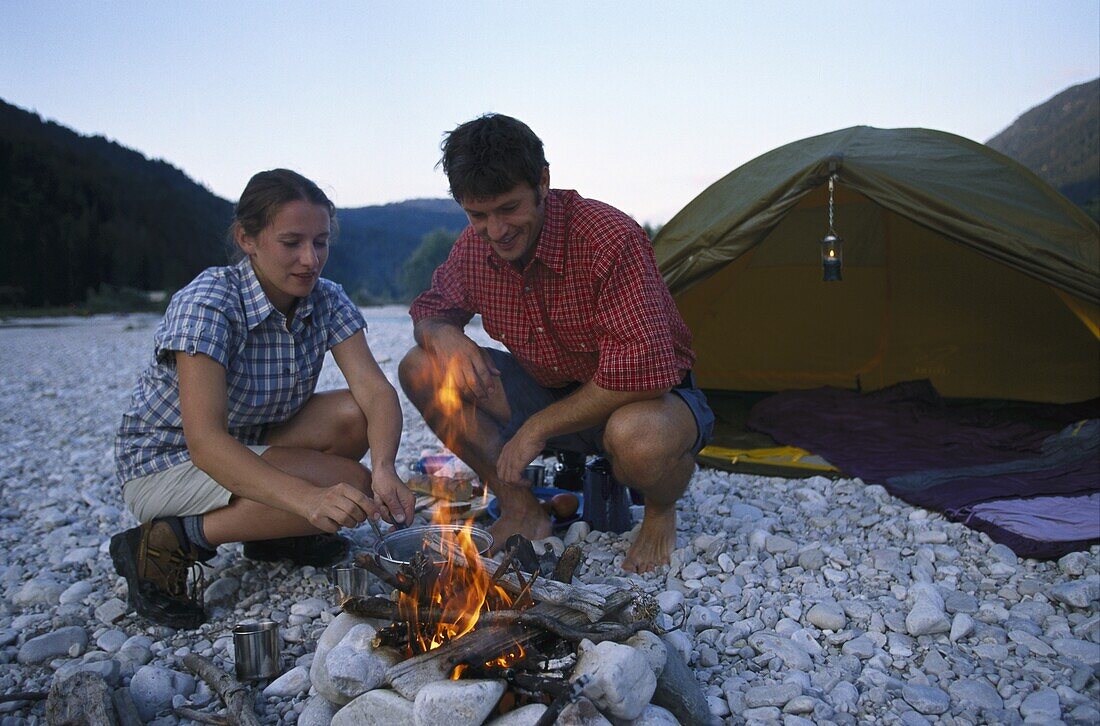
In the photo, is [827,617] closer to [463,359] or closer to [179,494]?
[463,359]

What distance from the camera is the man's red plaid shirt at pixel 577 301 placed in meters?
2.90

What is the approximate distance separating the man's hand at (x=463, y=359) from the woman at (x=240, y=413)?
316 millimetres

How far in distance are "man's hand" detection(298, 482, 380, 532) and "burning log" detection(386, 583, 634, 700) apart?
1.68ft

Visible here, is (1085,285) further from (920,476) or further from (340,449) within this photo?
(340,449)

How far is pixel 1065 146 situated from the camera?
31.7 ft

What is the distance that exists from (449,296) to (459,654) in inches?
75.3

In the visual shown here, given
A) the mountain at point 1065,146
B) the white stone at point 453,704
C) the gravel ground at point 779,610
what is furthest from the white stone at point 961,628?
the mountain at point 1065,146

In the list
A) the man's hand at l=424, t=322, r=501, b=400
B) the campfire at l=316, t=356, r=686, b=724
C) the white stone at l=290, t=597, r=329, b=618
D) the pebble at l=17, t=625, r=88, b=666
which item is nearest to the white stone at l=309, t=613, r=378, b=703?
the campfire at l=316, t=356, r=686, b=724

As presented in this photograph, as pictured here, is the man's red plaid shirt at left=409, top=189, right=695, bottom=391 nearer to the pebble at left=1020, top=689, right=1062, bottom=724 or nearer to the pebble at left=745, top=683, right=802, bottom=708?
the pebble at left=745, top=683, right=802, bottom=708

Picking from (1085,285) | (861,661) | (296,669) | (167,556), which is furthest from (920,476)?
(167,556)

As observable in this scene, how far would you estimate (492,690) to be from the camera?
1869 mm

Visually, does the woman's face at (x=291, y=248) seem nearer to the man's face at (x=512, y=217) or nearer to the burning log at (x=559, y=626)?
the man's face at (x=512, y=217)

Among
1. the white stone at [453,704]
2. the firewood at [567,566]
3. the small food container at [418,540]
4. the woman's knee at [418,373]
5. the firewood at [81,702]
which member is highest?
the woman's knee at [418,373]

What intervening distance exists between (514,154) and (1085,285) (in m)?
3.31
